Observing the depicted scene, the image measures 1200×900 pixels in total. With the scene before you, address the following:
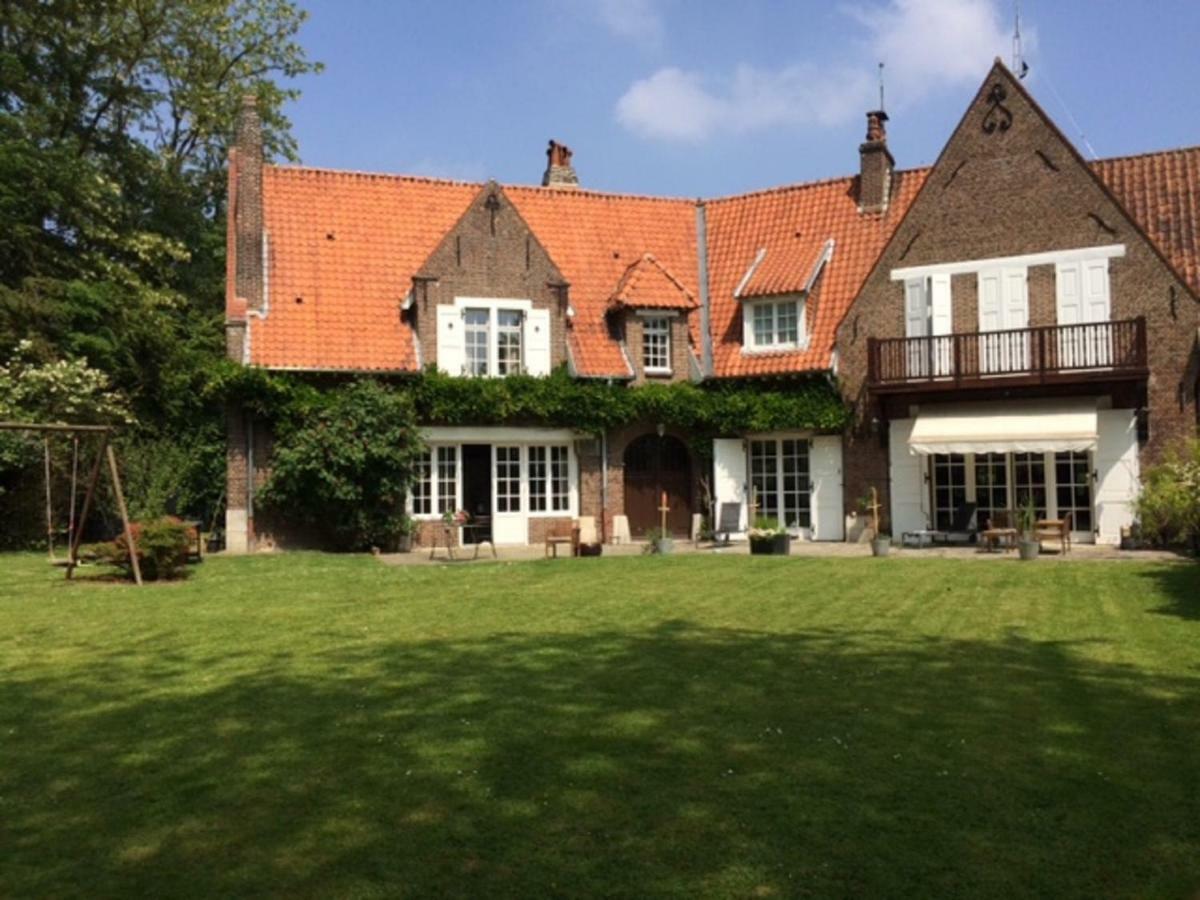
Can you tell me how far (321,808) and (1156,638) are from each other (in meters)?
8.15

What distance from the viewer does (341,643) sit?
10359 mm

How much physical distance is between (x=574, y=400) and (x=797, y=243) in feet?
24.0

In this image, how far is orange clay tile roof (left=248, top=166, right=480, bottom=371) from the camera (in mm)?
23938

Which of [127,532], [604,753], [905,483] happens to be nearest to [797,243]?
[905,483]

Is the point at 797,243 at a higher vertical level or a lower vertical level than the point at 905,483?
higher

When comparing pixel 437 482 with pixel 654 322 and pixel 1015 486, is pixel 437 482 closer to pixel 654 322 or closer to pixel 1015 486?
pixel 654 322

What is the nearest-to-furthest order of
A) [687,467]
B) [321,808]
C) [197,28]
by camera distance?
[321,808], [687,467], [197,28]

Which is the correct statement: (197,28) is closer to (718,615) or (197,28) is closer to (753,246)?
(753,246)

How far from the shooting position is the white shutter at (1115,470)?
22047mm

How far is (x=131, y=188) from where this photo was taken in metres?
32.8

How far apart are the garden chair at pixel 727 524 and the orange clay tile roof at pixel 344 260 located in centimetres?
761

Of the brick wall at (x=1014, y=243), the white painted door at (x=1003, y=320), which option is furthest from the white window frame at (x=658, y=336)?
the white painted door at (x=1003, y=320)

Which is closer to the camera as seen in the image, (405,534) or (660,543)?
(660,543)

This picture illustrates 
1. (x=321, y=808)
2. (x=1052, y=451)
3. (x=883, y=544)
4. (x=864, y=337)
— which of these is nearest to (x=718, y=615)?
(x=321, y=808)
